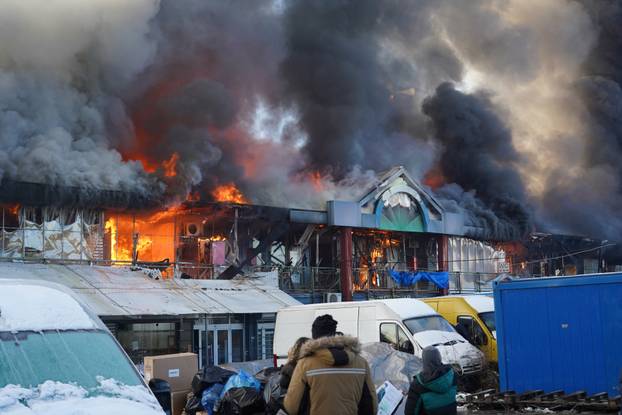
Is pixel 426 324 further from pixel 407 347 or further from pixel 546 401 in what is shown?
pixel 546 401

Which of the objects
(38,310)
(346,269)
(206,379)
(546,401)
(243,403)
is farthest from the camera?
(346,269)

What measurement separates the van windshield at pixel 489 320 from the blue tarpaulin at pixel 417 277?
1067 centimetres

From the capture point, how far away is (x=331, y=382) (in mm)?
5449

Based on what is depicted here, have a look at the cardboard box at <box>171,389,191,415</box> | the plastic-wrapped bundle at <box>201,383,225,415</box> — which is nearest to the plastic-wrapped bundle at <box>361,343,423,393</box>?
the plastic-wrapped bundle at <box>201,383,225,415</box>

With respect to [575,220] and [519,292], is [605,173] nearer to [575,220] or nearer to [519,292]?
[575,220]

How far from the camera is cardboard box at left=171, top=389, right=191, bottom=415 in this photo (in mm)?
10212

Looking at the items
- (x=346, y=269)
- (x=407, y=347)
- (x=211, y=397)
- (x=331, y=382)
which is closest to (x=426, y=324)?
(x=407, y=347)

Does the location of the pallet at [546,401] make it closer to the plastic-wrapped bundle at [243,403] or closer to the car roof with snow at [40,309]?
the plastic-wrapped bundle at [243,403]

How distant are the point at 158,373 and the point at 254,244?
18.1m

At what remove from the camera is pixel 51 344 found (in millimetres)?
5133

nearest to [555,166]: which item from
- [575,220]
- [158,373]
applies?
[575,220]

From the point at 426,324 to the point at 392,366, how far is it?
247 inches

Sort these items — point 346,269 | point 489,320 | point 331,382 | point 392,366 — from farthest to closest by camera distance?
point 346,269, point 489,320, point 392,366, point 331,382

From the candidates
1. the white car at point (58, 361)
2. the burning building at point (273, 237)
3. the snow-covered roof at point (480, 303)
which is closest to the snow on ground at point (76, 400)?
the white car at point (58, 361)
